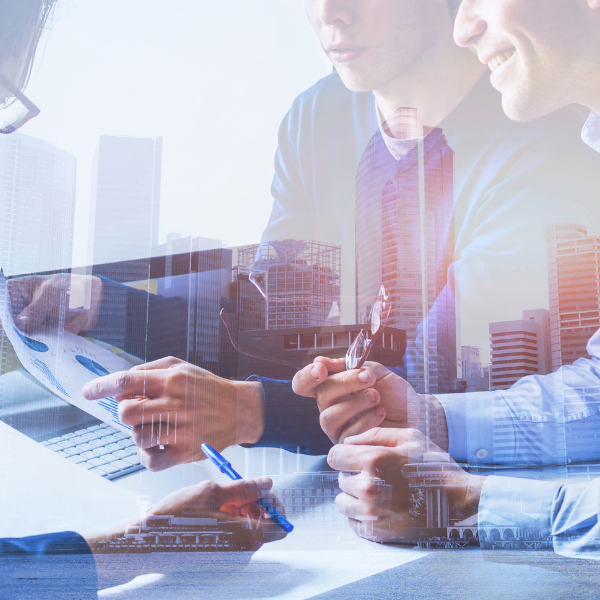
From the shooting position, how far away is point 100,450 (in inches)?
57.5

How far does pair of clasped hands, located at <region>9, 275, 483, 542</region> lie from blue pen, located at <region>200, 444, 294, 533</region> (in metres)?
0.02

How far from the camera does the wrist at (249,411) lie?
4.30ft

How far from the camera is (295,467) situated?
1.29m

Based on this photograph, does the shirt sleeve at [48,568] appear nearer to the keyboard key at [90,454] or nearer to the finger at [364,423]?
the keyboard key at [90,454]

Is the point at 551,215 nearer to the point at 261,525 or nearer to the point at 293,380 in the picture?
the point at 293,380

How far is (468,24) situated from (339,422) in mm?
930

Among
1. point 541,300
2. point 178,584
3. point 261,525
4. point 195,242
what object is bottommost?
point 178,584

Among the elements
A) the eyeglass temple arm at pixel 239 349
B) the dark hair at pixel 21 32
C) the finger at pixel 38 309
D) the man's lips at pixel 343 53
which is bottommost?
the eyeglass temple arm at pixel 239 349

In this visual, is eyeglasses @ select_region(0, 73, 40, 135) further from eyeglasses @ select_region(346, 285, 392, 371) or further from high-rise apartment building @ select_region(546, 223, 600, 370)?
high-rise apartment building @ select_region(546, 223, 600, 370)

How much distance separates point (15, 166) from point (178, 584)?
119cm

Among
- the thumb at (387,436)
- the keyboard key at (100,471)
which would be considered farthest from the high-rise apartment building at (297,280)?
the keyboard key at (100,471)

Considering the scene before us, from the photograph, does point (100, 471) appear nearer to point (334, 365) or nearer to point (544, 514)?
point (334, 365)

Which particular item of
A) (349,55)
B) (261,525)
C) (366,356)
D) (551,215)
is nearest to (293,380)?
(366,356)

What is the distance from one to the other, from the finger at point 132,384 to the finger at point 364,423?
1.51ft
